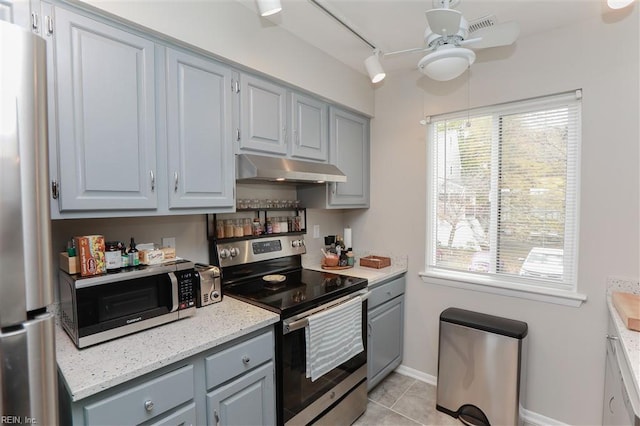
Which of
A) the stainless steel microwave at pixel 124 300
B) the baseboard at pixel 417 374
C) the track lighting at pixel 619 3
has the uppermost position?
the track lighting at pixel 619 3

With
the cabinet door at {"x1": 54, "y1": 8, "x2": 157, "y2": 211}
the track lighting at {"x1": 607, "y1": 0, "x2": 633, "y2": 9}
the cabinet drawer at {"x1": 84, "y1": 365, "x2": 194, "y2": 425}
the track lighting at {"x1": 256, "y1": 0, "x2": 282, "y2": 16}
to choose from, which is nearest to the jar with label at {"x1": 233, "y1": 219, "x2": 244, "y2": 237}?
the cabinet door at {"x1": 54, "y1": 8, "x2": 157, "y2": 211}

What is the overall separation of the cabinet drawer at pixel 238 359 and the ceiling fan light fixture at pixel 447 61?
156cm

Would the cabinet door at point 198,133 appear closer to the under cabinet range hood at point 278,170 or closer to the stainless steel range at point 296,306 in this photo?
the under cabinet range hood at point 278,170

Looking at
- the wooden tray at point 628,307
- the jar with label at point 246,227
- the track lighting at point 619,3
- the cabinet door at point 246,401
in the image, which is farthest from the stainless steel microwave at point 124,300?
the track lighting at point 619,3

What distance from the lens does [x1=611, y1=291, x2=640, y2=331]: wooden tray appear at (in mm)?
1417

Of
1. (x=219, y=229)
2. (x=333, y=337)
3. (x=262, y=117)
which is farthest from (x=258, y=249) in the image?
(x=262, y=117)

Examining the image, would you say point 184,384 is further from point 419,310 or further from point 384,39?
point 384,39

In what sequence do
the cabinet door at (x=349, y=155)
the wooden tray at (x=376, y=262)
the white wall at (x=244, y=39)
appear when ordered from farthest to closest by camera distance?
the wooden tray at (x=376, y=262) < the cabinet door at (x=349, y=155) < the white wall at (x=244, y=39)

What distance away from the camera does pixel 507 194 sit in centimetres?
233

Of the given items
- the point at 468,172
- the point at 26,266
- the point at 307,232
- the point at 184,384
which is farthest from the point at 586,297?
the point at 26,266

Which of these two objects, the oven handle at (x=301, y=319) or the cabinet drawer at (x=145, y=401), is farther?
the oven handle at (x=301, y=319)

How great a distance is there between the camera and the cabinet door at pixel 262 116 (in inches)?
74.6

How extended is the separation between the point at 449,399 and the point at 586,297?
1148 mm

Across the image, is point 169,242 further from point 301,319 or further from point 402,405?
point 402,405
